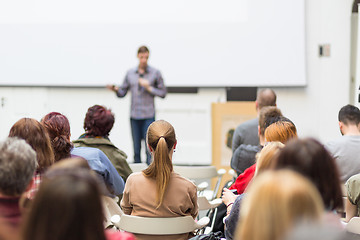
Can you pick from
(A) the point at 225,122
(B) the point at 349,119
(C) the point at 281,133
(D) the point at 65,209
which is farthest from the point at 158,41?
(D) the point at 65,209

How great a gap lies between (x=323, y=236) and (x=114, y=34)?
6.45 meters

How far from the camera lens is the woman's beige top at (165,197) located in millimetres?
2850

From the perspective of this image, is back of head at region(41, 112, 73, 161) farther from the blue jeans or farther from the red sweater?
the blue jeans

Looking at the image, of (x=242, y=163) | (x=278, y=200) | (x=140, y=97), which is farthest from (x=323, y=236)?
(x=140, y=97)

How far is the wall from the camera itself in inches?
267

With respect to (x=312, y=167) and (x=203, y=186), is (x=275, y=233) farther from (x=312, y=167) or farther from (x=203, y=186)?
(x=203, y=186)

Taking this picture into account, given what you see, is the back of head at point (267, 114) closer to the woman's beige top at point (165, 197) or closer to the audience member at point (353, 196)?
the audience member at point (353, 196)

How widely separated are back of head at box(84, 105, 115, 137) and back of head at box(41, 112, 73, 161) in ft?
1.68

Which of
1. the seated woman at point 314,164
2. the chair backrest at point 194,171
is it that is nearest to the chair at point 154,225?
the seated woman at point 314,164

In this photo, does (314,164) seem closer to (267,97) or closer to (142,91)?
(267,97)

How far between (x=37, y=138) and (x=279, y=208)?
5.89ft

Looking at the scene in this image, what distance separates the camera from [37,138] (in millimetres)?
2758

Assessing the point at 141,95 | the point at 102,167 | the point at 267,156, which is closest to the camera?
the point at 267,156

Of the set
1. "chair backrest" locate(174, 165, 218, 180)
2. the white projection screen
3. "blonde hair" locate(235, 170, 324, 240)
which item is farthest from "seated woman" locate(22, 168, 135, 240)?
the white projection screen
